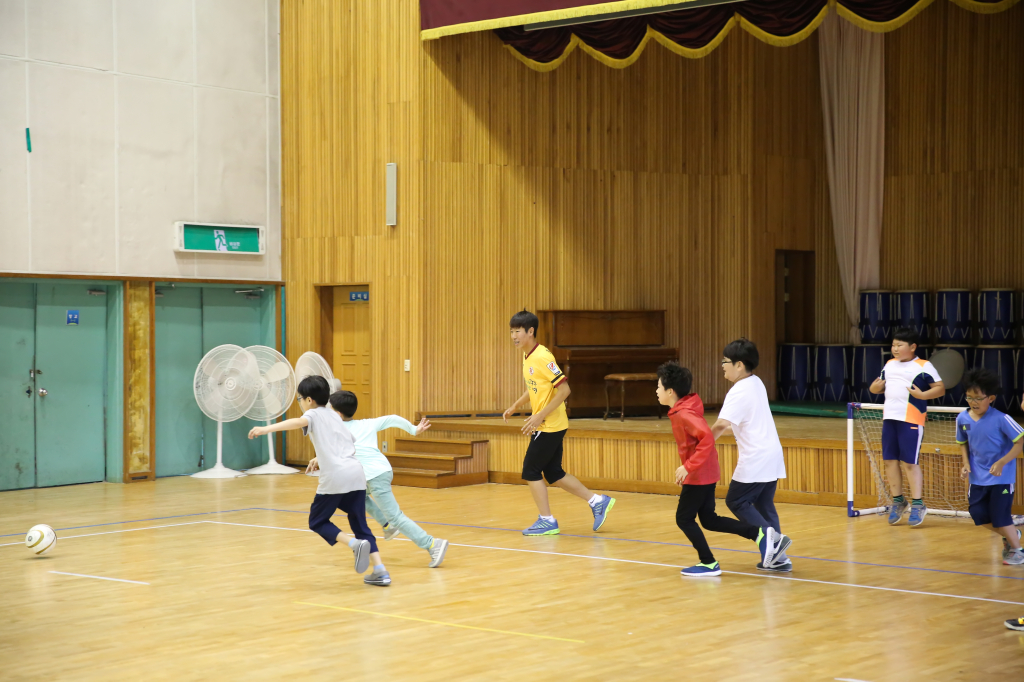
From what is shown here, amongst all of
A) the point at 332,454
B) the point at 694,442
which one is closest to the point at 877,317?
the point at 694,442

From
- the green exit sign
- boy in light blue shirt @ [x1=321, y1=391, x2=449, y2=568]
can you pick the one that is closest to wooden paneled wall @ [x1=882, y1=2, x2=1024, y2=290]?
the green exit sign

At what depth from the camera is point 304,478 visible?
13609mm

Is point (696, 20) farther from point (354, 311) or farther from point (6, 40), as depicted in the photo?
point (6, 40)

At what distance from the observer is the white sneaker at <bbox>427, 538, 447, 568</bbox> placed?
24.9 feet

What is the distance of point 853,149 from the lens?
16.3 m

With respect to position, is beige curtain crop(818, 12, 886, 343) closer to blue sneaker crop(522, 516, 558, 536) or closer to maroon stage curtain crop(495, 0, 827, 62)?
maroon stage curtain crop(495, 0, 827, 62)

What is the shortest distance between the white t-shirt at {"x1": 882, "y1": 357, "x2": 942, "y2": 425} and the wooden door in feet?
22.2

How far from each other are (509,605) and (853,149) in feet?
38.5

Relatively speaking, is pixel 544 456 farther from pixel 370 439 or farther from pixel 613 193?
pixel 613 193

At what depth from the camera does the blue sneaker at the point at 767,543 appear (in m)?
7.20

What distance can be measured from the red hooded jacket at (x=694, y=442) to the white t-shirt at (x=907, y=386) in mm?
2880

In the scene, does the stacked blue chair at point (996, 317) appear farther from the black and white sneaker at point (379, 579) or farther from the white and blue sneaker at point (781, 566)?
the black and white sneaker at point (379, 579)

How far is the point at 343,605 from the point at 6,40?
8778 mm

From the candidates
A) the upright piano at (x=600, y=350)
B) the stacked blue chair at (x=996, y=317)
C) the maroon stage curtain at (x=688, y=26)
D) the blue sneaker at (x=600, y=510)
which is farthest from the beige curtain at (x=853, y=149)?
the blue sneaker at (x=600, y=510)
